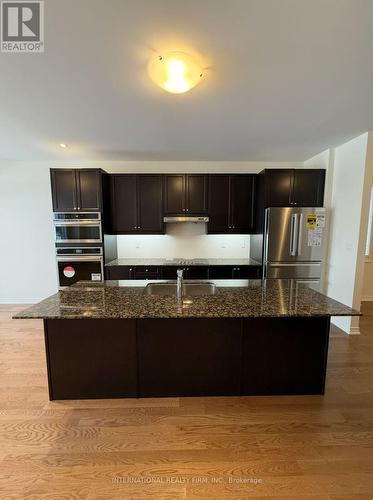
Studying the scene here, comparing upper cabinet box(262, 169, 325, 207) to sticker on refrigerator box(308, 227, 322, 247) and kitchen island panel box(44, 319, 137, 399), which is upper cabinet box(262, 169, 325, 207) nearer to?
sticker on refrigerator box(308, 227, 322, 247)

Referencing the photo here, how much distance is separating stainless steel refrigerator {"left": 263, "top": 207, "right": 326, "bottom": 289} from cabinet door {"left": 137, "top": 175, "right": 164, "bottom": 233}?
5.97 feet

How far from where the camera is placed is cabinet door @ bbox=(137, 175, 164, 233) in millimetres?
3873

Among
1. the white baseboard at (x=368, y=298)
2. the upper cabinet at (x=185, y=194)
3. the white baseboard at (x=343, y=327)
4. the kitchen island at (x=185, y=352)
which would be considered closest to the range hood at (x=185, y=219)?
the upper cabinet at (x=185, y=194)

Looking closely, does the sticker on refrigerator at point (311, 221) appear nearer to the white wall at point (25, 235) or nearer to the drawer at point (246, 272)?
the drawer at point (246, 272)

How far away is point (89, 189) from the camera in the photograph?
12.0 ft

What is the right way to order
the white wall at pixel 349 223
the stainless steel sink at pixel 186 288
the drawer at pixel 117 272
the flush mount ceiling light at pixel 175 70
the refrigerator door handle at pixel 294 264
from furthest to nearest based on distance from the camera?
the drawer at pixel 117 272
the refrigerator door handle at pixel 294 264
the white wall at pixel 349 223
the stainless steel sink at pixel 186 288
the flush mount ceiling light at pixel 175 70

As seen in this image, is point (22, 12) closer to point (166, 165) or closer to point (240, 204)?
point (166, 165)

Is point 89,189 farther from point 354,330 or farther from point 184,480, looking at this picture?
point 354,330

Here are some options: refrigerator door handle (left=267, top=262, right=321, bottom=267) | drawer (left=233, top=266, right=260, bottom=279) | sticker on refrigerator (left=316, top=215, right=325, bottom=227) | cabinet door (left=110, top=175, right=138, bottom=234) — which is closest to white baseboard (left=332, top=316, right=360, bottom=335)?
refrigerator door handle (left=267, top=262, right=321, bottom=267)

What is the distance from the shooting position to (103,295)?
2074mm

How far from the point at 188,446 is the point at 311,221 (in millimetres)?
3217

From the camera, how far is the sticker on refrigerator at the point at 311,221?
11.1 feet

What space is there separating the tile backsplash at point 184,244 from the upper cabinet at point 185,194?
0.39m

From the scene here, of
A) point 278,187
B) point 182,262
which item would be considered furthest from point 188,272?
point 278,187
